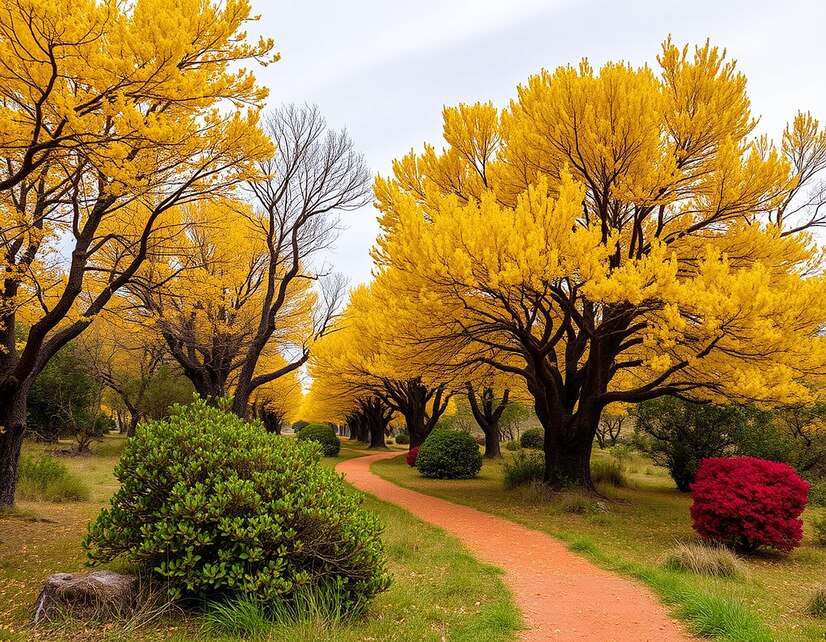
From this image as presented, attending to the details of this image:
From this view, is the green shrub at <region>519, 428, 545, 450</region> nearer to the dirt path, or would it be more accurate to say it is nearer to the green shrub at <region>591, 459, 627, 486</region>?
the green shrub at <region>591, 459, 627, 486</region>

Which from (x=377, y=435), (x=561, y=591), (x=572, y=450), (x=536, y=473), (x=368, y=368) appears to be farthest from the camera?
(x=377, y=435)

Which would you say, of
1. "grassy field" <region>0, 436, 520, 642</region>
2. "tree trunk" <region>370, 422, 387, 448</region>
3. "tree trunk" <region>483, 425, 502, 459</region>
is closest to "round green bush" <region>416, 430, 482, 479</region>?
"tree trunk" <region>483, 425, 502, 459</region>

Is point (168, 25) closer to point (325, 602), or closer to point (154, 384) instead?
point (325, 602)

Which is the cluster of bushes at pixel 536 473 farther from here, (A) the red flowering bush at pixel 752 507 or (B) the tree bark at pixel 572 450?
(A) the red flowering bush at pixel 752 507

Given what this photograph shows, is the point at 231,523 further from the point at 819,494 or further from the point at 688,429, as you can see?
the point at 688,429

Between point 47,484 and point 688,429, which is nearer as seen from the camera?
point 47,484

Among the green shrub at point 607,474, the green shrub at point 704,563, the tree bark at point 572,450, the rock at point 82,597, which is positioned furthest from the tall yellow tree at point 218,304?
the green shrub at point 704,563

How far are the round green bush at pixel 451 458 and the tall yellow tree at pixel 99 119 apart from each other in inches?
456

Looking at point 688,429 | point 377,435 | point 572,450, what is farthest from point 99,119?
point 377,435

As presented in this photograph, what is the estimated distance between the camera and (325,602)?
4129mm

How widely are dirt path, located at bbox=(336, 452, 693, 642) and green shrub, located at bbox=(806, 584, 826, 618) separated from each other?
147cm

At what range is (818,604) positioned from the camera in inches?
198

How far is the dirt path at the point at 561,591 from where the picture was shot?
437 cm

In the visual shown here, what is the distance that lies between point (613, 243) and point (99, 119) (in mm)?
7755
